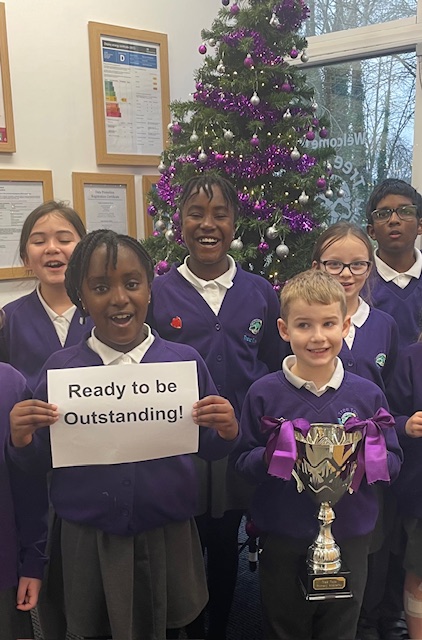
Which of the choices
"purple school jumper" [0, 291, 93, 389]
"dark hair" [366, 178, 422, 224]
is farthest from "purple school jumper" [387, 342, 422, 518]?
"purple school jumper" [0, 291, 93, 389]

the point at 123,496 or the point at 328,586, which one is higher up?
the point at 123,496

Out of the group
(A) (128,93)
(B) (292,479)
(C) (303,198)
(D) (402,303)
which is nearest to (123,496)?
(B) (292,479)

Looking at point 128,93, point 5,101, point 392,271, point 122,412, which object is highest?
point 128,93

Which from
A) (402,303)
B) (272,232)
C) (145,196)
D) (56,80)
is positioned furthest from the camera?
(145,196)

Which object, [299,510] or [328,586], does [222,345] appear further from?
[328,586]

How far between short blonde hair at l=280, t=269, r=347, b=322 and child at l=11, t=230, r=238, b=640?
0.30m

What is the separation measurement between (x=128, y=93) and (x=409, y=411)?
8.94 feet

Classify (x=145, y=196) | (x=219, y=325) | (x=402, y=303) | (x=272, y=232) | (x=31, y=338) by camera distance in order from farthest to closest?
(x=145, y=196), (x=272, y=232), (x=402, y=303), (x=219, y=325), (x=31, y=338)

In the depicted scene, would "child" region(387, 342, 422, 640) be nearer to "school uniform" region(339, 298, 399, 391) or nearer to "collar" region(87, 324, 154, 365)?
"school uniform" region(339, 298, 399, 391)

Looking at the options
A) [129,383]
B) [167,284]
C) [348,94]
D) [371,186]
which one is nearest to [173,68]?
[348,94]

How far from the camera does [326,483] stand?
136 cm

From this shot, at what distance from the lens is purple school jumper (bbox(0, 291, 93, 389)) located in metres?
1.70

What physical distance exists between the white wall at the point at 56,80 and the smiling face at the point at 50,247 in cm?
146

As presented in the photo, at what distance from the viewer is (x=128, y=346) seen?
1426 millimetres
